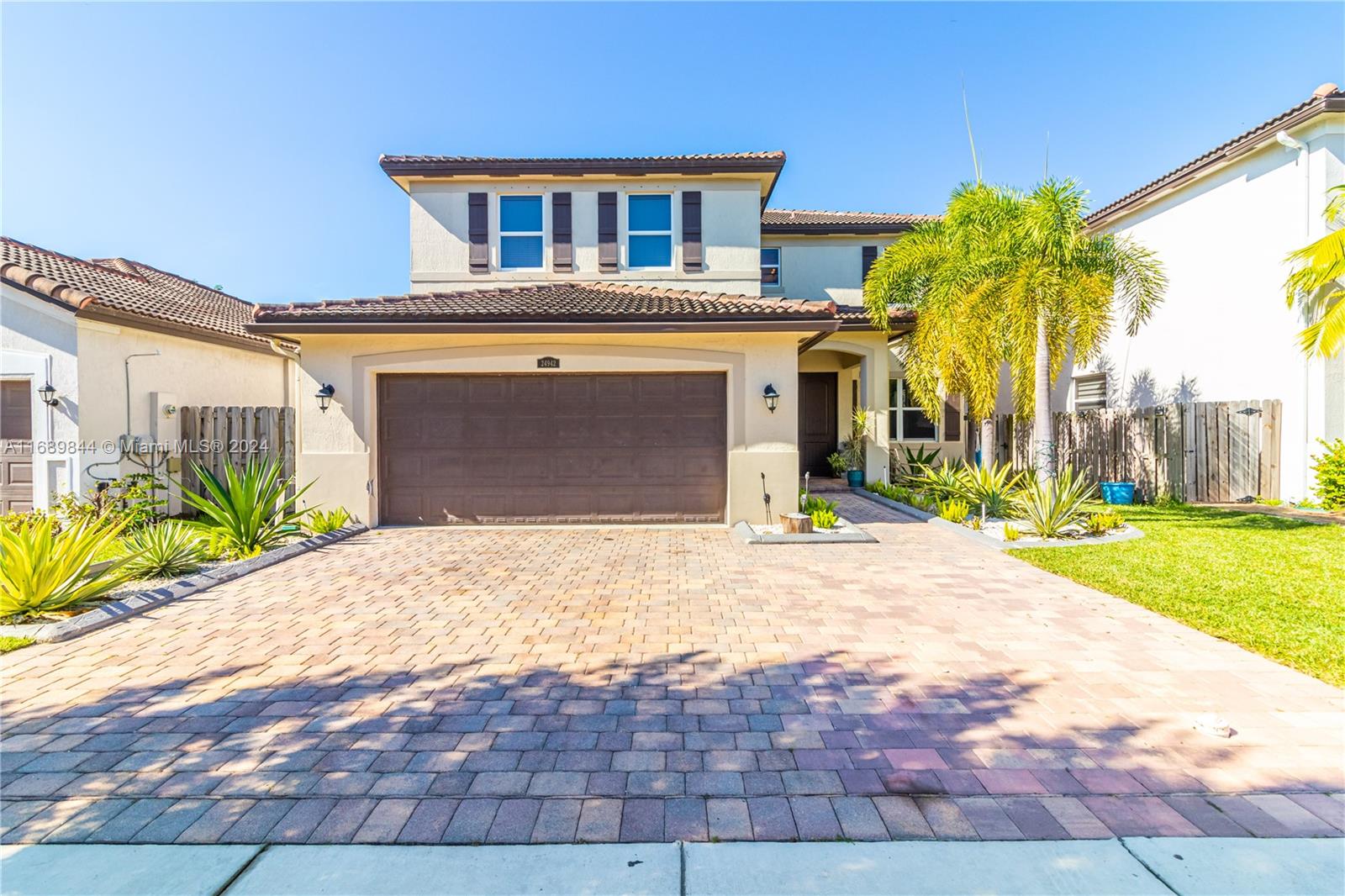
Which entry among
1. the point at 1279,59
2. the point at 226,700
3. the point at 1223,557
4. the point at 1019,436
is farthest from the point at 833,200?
the point at 226,700

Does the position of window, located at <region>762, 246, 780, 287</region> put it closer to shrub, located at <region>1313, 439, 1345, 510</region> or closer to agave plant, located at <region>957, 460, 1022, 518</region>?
agave plant, located at <region>957, 460, 1022, 518</region>

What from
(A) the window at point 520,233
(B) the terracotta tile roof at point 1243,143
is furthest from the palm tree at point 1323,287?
(A) the window at point 520,233

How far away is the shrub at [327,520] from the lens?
32.9ft

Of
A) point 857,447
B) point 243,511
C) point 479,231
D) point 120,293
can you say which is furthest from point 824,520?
point 120,293

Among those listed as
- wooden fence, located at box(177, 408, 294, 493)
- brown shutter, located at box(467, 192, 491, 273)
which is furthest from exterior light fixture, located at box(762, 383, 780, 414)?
wooden fence, located at box(177, 408, 294, 493)

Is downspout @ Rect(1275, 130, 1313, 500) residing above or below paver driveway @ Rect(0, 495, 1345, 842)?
above

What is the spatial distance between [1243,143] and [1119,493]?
Answer: 7.44 metres

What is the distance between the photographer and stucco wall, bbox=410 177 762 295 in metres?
13.7

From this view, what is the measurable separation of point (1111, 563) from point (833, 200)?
16624 mm

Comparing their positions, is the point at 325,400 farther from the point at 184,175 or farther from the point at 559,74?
the point at 559,74

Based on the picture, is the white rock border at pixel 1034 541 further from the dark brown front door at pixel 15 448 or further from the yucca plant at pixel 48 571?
the dark brown front door at pixel 15 448

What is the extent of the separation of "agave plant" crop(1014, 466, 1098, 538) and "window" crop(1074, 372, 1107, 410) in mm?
8868

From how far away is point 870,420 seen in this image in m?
16.2

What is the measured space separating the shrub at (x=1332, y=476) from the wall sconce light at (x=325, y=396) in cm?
1807
